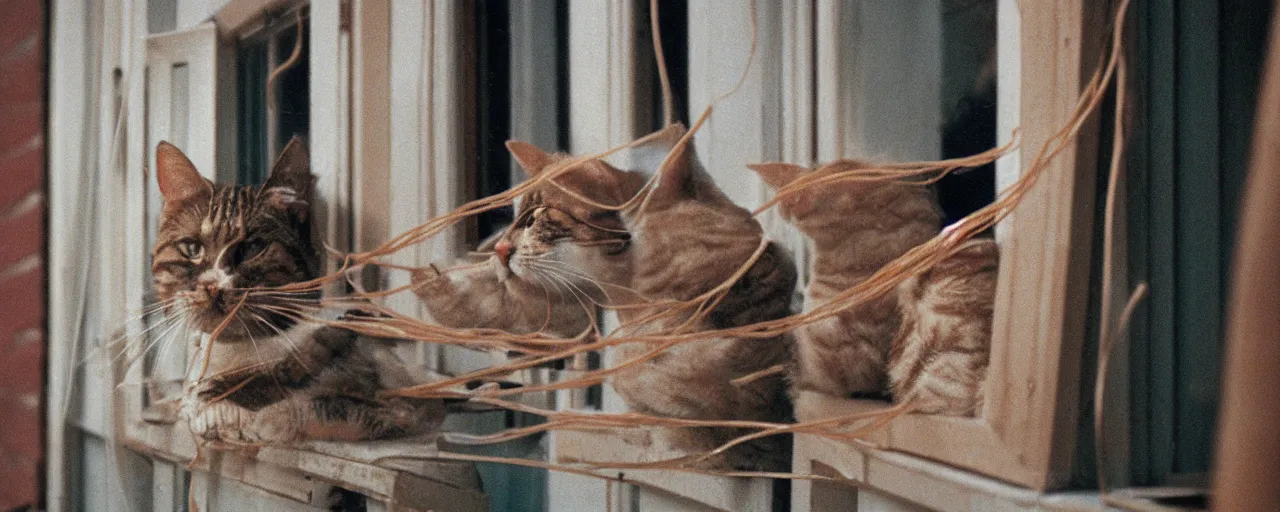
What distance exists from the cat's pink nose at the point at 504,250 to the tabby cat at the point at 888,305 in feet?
0.84

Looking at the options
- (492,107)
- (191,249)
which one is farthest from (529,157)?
(191,249)

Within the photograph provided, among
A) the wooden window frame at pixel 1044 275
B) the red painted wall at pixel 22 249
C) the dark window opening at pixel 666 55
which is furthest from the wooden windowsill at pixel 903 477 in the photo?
the red painted wall at pixel 22 249

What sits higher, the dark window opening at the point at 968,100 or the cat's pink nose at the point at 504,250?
the dark window opening at the point at 968,100

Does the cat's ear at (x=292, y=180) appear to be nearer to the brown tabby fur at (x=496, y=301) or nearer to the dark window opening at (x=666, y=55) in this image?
the brown tabby fur at (x=496, y=301)

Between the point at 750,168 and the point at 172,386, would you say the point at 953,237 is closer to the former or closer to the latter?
the point at 750,168

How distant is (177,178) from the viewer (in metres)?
1.15

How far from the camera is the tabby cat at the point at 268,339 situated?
39.0 inches

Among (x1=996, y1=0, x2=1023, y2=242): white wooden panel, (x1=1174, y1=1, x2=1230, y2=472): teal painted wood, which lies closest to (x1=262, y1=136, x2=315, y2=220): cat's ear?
(x1=996, y1=0, x2=1023, y2=242): white wooden panel

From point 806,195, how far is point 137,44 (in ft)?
3.24

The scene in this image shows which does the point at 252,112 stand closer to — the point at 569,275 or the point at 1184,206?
the point at 569,275

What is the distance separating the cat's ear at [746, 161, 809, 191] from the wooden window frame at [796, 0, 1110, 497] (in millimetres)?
157

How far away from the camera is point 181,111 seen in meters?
1.19

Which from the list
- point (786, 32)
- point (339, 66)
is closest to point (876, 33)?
point (786, 32)

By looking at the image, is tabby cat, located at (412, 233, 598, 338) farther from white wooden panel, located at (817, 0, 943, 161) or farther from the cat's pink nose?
white wooden panel, located at (817, 0, 943, 161)
